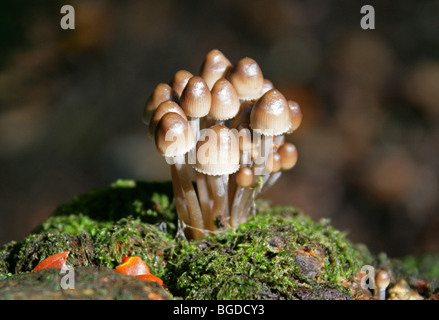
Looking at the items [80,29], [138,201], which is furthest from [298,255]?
[80,29]

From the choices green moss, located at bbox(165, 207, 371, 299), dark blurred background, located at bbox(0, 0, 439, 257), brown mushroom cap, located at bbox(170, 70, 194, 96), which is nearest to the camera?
green moss, located at bbox(165, 207, 371, 299)

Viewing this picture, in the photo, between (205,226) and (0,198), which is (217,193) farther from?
(0,198)

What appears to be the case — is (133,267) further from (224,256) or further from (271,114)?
(271,114)

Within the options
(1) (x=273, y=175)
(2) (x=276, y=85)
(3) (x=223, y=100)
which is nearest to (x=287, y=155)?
(1) (x=273, y=175)

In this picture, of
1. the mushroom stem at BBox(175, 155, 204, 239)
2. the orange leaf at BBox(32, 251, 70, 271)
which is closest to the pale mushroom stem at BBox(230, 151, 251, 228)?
the mushroom stem at BBox(175, 155, 204, 239)

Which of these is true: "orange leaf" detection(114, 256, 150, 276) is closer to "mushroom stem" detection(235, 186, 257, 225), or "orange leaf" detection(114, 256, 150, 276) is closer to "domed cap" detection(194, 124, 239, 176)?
"domed cap" detection(194, 124, 239, 176)

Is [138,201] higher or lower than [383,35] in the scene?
lower

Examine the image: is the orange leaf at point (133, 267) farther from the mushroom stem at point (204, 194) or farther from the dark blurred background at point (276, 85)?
the dark blurred background at point (276, 85)
